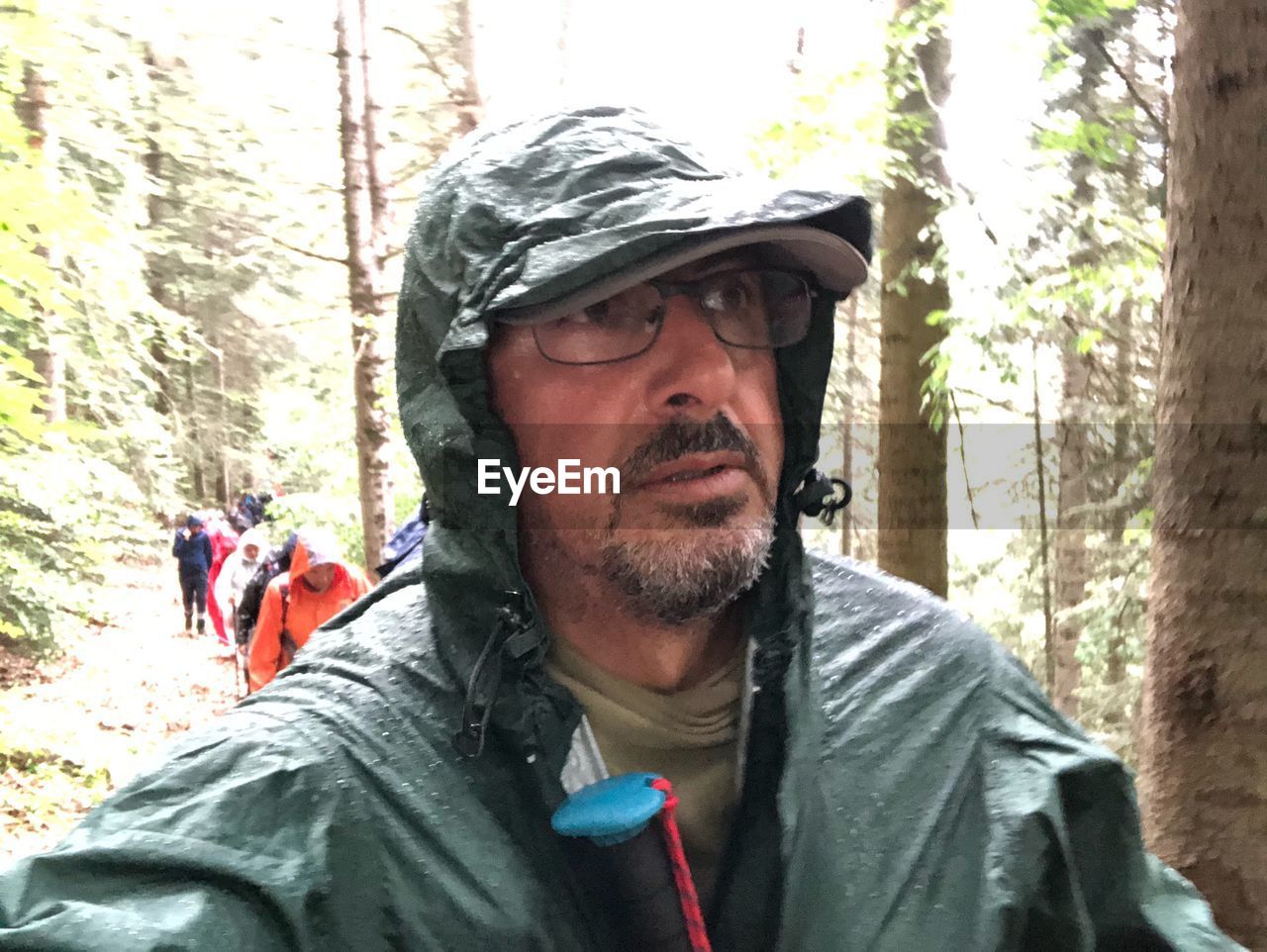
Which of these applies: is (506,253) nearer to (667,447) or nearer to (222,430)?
(667,447)

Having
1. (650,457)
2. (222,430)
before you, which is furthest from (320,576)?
(222,430)

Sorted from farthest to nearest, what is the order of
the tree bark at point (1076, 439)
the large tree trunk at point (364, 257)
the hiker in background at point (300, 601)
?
the large tree trunk at point (364, 257) < the hiker in background at point (300, 601) < the tree bark at point (1076, 439)

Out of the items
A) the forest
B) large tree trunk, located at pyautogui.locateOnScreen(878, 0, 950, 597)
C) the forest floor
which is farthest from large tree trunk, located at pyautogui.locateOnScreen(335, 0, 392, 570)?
large tree trunk, located at pyautogui.locateOnScreen(878, 0, 950, 597)

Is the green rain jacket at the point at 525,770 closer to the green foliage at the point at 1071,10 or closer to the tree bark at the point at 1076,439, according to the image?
the green foliage at the point at 1071,10

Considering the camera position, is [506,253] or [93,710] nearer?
[506,253]

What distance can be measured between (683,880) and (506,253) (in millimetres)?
1097

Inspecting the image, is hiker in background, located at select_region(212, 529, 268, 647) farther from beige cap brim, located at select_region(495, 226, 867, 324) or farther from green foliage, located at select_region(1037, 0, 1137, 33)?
beige cap brim, located at select_region(495, 226, 867, 324)

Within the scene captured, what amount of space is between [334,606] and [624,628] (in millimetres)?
5332

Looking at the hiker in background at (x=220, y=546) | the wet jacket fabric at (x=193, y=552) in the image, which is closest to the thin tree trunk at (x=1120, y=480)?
the hiker in background at (x=220, y=546)

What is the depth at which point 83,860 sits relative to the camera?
3.70 ft

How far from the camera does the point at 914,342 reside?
6.38 metres

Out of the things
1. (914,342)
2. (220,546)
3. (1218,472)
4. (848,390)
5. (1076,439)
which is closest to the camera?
(1218,472)

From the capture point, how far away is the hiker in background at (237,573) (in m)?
Result: 9.78

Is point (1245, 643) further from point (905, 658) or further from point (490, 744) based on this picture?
point (490, 744)
